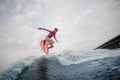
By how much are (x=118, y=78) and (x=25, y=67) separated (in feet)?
9.91

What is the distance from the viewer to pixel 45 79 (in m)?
2.62

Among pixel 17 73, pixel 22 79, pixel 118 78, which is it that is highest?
pixel 17 73

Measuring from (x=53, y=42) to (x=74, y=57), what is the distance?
3606 mm

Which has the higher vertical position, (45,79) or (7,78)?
(7,78)

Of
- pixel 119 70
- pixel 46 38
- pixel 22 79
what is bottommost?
pixel 119 70

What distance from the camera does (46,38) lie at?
773 cm

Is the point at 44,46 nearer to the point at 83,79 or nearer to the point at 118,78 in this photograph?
the point at 83,79

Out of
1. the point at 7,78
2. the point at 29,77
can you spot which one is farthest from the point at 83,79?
the point at 7,78

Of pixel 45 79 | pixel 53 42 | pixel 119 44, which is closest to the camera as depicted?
pixel 45 79

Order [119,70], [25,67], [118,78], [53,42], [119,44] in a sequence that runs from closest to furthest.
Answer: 1. [118,78]
2. [119,70]
3. [25,67]
4. [53,42]
5. [119,44]

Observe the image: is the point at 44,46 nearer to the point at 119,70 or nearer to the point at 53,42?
the point at 53,42

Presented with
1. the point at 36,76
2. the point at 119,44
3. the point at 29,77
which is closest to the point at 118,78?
the point at 36,76

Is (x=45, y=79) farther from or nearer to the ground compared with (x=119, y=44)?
nearer to the ground

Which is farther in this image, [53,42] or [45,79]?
[53,42]
